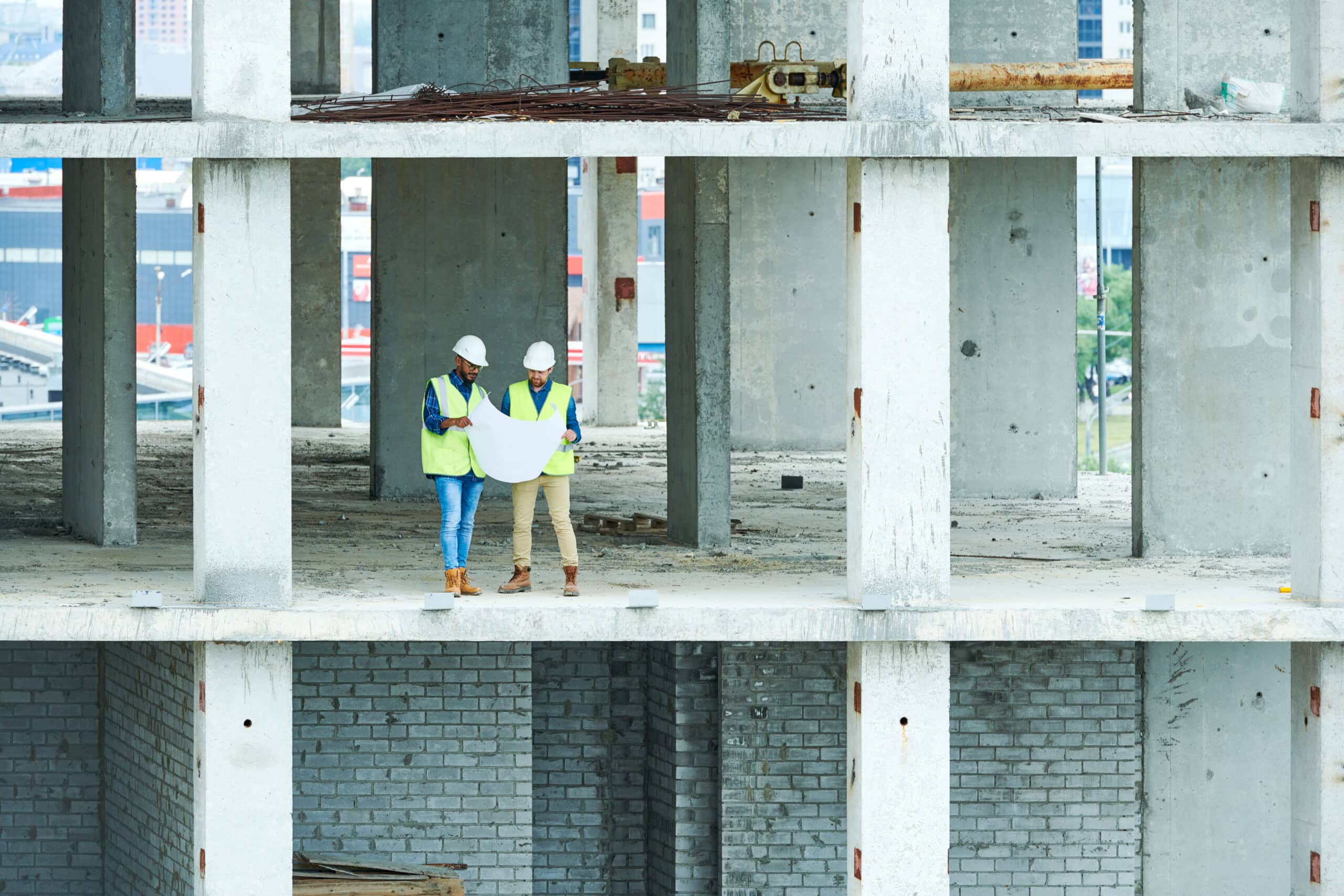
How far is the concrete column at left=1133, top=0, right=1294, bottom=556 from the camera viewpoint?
1234 centimetres

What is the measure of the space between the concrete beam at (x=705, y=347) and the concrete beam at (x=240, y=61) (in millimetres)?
3697

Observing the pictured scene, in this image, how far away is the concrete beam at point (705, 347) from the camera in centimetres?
1237

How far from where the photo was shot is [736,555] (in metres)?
12.3

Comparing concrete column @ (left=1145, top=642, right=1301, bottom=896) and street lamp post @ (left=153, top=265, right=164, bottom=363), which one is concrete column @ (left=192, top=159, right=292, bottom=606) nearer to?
concrete column @ (left=1145, top=642, right=1301, bottom=896)

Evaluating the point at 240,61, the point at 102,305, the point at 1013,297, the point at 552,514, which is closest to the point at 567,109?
the point at 240,61

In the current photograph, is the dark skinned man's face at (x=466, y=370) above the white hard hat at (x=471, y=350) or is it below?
below

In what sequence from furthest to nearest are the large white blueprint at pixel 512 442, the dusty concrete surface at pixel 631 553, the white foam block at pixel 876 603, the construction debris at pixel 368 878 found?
the construction debris at pixel 368 878
the dusty concrete surface at pixel 631 553
the large white blueprint at pixel 512 442
the white foam block at pixel 876 603

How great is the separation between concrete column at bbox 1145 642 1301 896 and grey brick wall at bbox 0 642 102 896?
7618 mm

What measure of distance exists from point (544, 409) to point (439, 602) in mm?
1243

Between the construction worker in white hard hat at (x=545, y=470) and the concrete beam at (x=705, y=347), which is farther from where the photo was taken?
the concrete beam at (x=705, y=347)

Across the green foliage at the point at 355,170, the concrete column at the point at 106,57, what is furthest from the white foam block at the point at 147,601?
the green foliage at the point at 355,170

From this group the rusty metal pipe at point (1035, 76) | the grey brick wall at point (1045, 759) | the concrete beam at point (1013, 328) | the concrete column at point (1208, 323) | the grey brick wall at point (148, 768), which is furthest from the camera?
the concrete beam at point (1013, 328)

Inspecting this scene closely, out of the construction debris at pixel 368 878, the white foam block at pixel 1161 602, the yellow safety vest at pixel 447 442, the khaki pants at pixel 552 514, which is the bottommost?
the construction debris at pixel 368 878

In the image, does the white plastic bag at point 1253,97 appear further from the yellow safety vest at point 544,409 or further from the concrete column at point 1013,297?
the yellow safety vest at point 544,409
